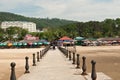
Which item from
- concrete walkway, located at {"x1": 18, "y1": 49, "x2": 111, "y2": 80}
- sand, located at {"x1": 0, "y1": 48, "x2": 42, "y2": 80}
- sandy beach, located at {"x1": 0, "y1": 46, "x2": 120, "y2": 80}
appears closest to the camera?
concrete walkway, located at {"x1": 18, "y1": 49, "x2": 111, "y2": 80}

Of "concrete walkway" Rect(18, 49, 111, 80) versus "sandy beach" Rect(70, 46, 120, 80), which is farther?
"sandy beach" Rect(70, 46, 120, 80)

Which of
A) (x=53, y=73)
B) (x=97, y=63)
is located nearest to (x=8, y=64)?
(x=97, y=63)

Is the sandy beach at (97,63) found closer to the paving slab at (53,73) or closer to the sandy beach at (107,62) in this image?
the sandy beach at (107,62)

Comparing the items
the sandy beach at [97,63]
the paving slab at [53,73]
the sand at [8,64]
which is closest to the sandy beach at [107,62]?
the sandy beach at [97,63]

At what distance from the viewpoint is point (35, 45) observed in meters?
103

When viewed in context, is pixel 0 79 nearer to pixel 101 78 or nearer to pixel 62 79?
pixel 62 79

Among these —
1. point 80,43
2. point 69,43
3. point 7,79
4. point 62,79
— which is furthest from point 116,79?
point 80,43

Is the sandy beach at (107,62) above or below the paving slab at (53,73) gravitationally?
below

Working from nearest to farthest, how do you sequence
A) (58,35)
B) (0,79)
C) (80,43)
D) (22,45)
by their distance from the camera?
(0,79) → (22,45) → (80,43) → (58,35)

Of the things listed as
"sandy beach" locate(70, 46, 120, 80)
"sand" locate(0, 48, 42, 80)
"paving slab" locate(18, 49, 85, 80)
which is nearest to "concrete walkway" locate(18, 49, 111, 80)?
"paving slab" locate(18, 49, 85, 80)

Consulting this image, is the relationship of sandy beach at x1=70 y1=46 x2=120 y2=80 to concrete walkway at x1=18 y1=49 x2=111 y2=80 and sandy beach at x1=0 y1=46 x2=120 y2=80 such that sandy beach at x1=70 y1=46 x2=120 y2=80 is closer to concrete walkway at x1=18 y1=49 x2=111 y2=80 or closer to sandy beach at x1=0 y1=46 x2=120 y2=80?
sandy beach at x1=0 y1=46 x2=120 y2=80

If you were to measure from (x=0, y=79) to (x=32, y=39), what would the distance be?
108 metres

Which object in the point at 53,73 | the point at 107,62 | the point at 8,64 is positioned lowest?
the point at 8,64

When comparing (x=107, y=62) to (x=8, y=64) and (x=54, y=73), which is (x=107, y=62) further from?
(x=54, y=73)
